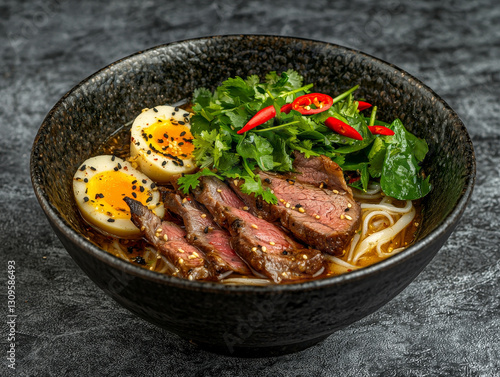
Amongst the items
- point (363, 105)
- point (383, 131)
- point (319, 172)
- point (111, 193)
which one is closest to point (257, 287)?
point (319, 172)

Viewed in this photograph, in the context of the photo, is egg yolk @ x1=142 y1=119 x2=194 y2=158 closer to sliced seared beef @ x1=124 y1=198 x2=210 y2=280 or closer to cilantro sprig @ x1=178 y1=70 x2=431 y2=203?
cilantro sprig @ x1=178 y1=70 x2=431 y2=203

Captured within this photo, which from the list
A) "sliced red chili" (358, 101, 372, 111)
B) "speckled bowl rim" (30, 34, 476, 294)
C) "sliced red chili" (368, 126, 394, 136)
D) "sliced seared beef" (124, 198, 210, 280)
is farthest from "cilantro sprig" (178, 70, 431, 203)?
"speckled bowl rim" (30, 34, 476, 294)

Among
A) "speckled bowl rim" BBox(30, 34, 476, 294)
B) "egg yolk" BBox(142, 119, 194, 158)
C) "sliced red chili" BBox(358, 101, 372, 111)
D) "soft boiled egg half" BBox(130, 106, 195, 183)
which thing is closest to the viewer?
"speckled bowl rim" BBox(30, 34, 476, 294)

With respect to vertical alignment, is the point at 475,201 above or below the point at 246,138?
below

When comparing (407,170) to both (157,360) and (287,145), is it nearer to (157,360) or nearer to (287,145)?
(287,145)

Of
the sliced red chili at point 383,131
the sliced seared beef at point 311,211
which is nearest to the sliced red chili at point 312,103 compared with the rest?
the sliced red chili at point 383,131

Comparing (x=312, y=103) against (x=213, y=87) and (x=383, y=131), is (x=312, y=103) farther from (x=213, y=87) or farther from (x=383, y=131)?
(x=213, y=87)

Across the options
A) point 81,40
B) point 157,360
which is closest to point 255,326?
point 157,360

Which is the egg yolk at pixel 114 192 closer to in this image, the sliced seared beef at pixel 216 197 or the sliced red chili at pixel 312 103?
the sliced seared beef at pixel 216 197
